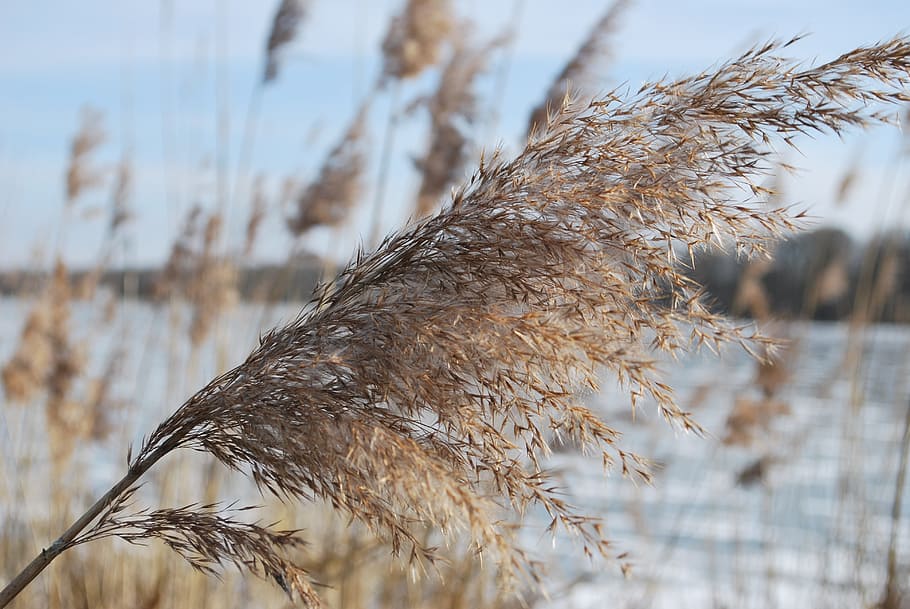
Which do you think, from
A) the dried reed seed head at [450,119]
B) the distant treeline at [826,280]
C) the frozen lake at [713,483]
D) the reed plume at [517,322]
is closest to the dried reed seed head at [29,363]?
the frozen lake at [713,483]

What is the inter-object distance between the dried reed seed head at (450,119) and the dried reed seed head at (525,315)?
2.06 metres

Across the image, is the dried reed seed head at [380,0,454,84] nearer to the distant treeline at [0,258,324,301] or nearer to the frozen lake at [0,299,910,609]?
the distant treeline at [0,258,324,301]

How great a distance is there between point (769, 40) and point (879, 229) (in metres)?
3.22

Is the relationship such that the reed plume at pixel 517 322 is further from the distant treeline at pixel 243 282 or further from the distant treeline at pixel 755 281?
the distant treeline at pixel 243 282

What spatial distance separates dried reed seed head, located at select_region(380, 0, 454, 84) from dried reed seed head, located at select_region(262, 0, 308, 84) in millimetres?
433

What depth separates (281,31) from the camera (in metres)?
3.58

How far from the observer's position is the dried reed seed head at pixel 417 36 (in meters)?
3.29

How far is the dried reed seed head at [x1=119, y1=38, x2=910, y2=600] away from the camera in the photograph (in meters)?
0.94

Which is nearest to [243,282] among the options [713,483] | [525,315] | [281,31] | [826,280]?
[281,31]

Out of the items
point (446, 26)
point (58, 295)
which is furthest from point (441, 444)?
point (58, 295)

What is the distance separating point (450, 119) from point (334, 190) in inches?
23.8

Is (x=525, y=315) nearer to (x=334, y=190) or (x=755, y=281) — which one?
(x=334, y=190)

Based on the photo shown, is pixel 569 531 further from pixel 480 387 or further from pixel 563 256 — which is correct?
pixel 563 256

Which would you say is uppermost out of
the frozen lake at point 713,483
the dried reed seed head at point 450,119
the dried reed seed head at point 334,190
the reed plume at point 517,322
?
the reed plume at point 517,322
